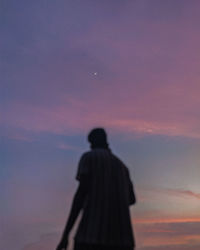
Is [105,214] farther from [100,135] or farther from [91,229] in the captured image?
[100,135]

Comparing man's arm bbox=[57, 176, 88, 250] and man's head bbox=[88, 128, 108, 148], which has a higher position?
man's head bbox=[88, 128, 108, 148]

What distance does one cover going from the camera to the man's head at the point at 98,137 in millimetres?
6234

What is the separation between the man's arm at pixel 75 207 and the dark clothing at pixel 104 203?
0.05 metres

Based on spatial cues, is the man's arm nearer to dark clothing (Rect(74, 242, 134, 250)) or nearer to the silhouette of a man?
the silhouette of a man

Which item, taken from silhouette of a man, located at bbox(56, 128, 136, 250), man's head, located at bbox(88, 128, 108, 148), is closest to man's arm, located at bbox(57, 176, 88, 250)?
silhouette of a man, located at bbox(56, 128, 136, 250)

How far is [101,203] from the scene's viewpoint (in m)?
5.90

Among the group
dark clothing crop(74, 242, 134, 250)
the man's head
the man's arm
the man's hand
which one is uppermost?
the man's head

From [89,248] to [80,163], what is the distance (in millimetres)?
947

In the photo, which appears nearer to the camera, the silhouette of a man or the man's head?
the silhouette of a man

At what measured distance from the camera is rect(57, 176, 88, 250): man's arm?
582 cm

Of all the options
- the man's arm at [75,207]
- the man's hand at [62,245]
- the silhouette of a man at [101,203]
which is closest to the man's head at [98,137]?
the silhouette of a man at [101,203]

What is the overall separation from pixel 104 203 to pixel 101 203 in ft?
0.11

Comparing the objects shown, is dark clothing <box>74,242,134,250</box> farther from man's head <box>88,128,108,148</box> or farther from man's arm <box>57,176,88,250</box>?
man's head <box>88,128,108,148</box>

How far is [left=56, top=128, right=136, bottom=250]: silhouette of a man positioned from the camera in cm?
577
